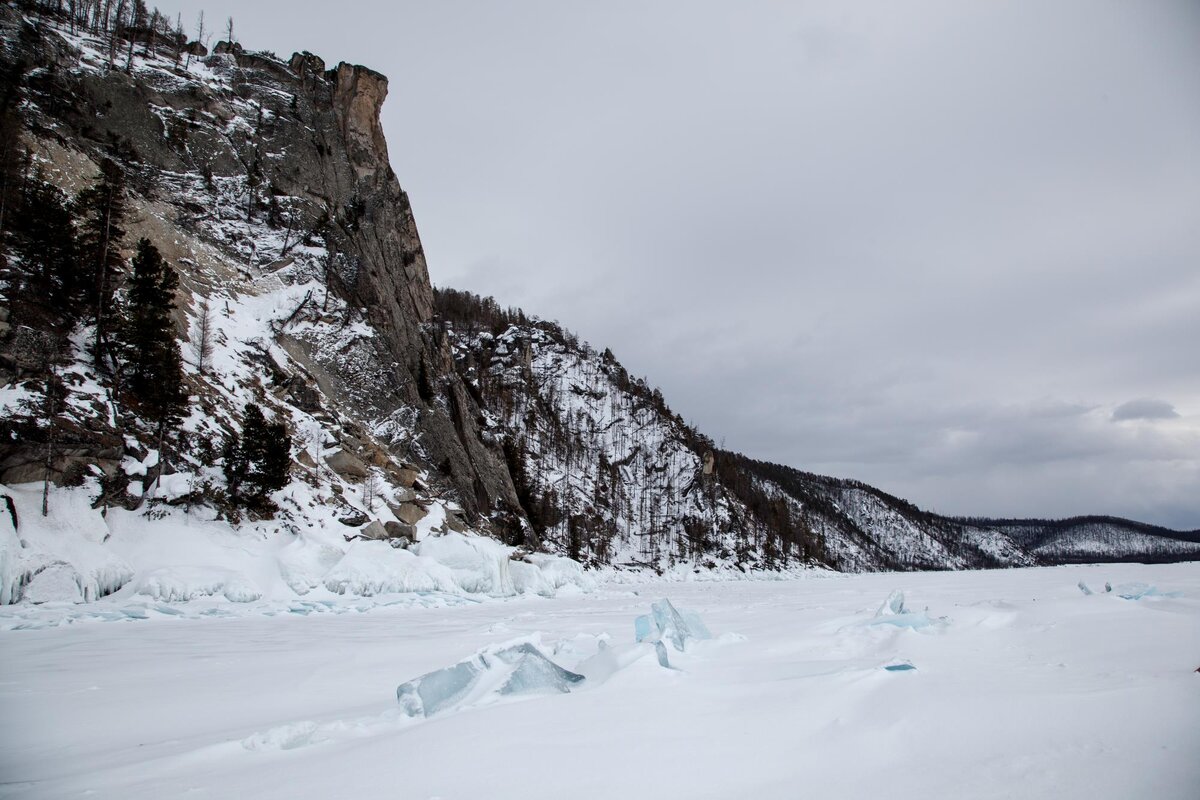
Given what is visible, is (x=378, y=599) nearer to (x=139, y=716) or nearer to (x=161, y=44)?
(x=139, y=716)

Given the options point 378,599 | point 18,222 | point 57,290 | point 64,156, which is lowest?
point 378,599

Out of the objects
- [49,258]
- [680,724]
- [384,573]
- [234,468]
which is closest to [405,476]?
[234,468]

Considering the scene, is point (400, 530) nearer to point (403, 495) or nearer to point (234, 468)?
point (403, 495)

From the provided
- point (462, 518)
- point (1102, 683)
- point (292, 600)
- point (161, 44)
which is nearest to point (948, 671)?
point (1102, 683)

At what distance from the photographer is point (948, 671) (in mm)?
4898

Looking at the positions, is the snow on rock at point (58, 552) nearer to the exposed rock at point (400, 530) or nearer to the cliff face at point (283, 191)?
the exposed rock at point (400, 530)

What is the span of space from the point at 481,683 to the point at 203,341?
1129 inches

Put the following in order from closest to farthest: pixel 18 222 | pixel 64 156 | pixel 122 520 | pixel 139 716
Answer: pixel 139 716, pixel 122 520, pixel 18 222, pixel 64 156

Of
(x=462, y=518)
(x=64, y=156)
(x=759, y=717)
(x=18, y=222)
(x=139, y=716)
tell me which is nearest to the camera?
(x=759, y=717)

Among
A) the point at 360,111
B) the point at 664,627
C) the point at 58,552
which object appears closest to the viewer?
the point at 664,627

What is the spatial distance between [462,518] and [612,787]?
122ft

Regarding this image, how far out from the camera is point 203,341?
87.5 feet

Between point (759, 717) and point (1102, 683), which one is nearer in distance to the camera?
point (759, 717)

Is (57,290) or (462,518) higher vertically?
(57,290)
